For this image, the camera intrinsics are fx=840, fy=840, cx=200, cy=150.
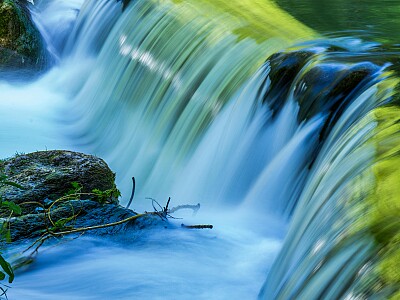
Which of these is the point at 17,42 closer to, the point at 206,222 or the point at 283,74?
the point at 283,74

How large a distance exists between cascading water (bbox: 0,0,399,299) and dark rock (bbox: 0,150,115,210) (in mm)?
548

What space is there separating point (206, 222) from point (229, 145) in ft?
2.86

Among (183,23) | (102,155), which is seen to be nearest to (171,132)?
(102,155)

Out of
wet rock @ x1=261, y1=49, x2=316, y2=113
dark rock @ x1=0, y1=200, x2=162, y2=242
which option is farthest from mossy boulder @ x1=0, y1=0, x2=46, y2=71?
dark rock @ x1=0, y1=200, x2=162, y2=242

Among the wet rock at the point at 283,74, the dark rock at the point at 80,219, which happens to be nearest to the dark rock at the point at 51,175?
the dark rock at the point at 80,219

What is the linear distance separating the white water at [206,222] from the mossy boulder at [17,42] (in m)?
2.35

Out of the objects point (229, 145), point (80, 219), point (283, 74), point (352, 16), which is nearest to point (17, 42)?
point (352, 16)

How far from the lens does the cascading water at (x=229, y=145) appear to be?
12.9ft

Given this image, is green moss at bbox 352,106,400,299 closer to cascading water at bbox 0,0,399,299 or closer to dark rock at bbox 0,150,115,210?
cascading water at bbox 0,0,399,299

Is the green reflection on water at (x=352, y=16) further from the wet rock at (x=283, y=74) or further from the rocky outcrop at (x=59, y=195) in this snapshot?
the rocky outcrop at (x=59, y=195)

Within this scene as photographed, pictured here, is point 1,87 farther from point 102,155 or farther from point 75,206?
point 75,206

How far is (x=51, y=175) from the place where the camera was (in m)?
5.50

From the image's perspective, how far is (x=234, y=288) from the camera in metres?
4.73

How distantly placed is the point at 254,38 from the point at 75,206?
10.1 ft
